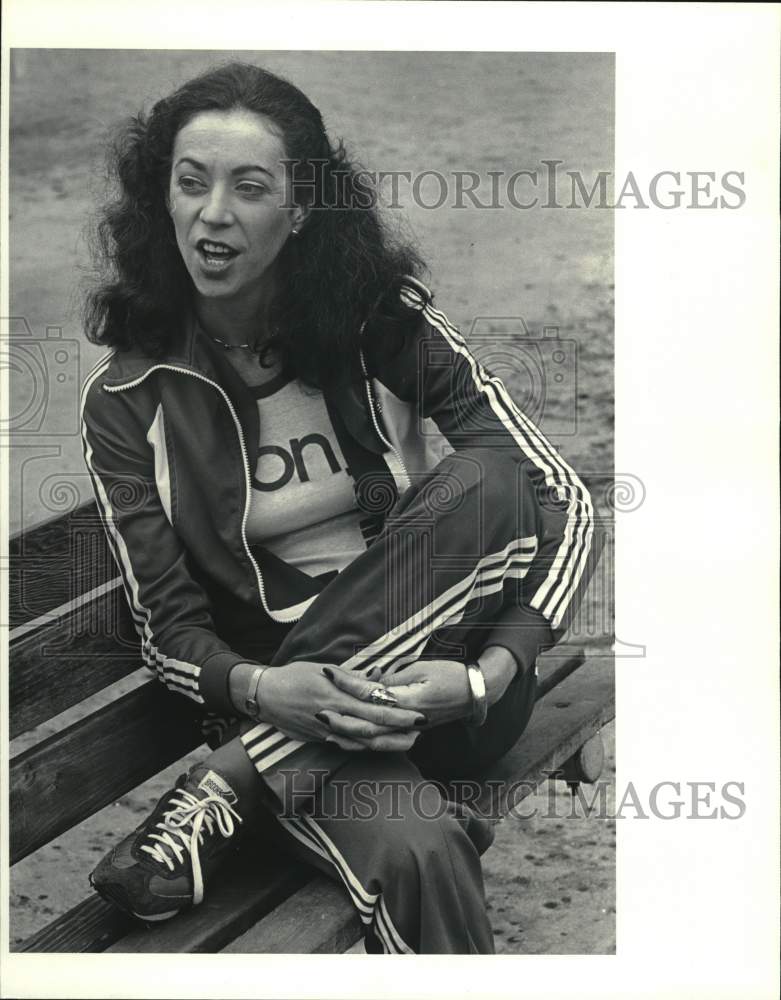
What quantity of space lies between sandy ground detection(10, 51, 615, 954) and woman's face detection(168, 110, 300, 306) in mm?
134

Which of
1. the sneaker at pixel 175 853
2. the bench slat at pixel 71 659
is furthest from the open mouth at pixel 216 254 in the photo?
the sneaker at pixel 175 853

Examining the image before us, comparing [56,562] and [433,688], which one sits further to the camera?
[56,562]

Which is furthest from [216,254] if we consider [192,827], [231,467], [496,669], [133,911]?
[133,911]

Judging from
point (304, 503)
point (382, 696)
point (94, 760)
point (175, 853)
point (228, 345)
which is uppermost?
point (228, 345)

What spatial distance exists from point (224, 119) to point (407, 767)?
1079 mm

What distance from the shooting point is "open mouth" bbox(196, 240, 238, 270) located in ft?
6.97

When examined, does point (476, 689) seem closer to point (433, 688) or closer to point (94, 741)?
point (433, 688)

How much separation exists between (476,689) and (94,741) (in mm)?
628

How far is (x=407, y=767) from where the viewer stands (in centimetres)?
213

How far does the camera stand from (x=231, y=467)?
84.0 inches

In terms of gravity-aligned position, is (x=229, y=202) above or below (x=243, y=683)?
above

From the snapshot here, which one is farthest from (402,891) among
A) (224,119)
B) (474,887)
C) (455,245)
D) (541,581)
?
(224,119)

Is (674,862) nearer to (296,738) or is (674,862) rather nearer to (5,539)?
(296,738)

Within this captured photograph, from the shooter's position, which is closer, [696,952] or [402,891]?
[402,891]
